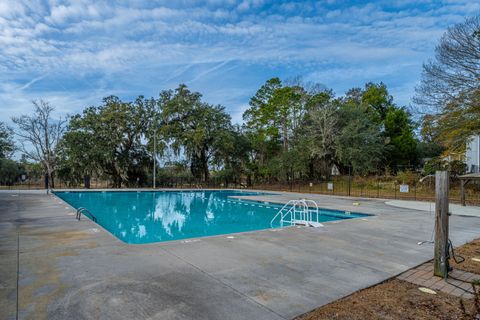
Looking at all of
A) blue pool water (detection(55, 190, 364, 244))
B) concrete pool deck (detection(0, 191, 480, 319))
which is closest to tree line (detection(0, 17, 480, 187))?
blue pool water (detection(55, 190, 364, 244))

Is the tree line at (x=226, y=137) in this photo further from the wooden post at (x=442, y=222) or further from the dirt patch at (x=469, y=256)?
the wooden post at (x=442, y=222)

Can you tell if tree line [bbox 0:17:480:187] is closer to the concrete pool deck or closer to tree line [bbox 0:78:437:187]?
tree line [bbox 0:78:437:187]

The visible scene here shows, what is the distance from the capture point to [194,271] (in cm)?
310

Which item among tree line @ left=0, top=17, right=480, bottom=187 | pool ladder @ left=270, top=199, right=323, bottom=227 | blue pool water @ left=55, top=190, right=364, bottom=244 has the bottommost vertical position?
blue pool water @ left=55, top=190, right=364, bottom=244

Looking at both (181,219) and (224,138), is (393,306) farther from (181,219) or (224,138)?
(224,138)

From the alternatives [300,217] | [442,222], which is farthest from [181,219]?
[442,222]

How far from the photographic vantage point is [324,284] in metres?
2.80

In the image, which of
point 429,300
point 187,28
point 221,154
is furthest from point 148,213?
point 221,154

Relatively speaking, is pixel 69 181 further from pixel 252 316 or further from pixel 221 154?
pixel 252 316

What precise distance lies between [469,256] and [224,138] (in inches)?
739

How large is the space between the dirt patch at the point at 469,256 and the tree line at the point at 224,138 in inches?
530

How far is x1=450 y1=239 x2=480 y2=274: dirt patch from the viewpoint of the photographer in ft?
11.0

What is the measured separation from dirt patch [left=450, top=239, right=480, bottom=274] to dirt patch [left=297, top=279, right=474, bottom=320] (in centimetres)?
112

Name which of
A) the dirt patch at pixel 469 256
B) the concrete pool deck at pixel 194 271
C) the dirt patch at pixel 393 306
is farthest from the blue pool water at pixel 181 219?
the dirt patch at pixel 393 306
